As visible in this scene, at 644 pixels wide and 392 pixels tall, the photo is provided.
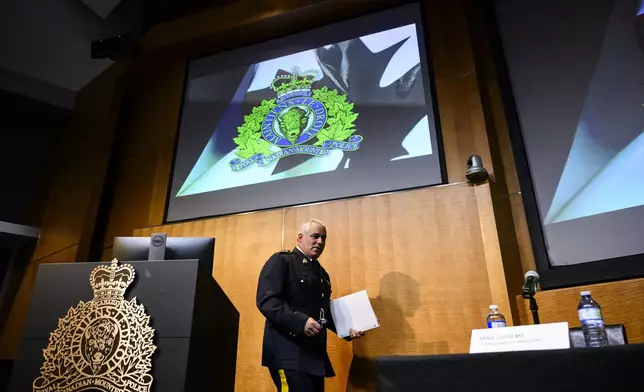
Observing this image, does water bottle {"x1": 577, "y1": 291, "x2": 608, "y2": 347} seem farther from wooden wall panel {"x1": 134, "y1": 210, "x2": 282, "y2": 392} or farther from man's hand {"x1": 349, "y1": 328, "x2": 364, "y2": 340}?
wooden wall panel {"x1": 134, "y1": 210, "x2": 282, "y2": 392}

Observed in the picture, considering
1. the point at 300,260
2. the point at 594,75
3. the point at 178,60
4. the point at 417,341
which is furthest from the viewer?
the point at 178,60

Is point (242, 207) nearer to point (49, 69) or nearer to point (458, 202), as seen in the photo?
point (458, 202)

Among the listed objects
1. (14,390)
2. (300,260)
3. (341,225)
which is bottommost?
(14,390)

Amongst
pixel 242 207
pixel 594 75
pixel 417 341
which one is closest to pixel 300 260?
pixel 417 341

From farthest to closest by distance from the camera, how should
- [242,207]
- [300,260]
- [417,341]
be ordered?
1. [242,207]
2. [417,341]
3. [300,260]

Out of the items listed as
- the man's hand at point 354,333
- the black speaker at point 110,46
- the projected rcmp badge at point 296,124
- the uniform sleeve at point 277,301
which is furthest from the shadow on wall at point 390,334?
the black speaker at point 110,46

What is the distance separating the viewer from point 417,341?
109 inches

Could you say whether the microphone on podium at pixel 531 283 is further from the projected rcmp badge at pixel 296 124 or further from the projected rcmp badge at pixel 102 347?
the projected rcmp badge at pixel 296 124

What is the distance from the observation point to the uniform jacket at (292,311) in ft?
6.66

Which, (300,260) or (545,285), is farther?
(545,285)

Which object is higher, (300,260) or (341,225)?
(341,225)

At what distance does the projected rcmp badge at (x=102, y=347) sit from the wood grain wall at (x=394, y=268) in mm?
1581

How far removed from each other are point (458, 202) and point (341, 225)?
2.54ft

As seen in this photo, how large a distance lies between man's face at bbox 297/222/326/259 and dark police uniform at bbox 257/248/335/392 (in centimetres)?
8
